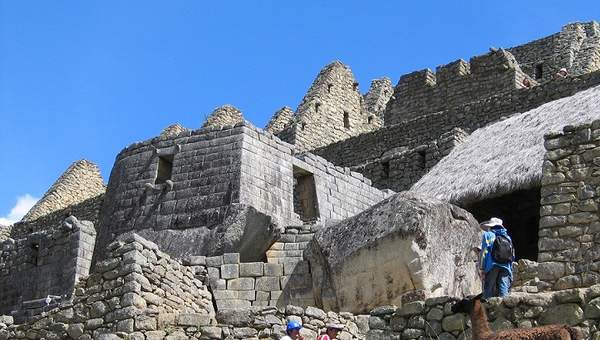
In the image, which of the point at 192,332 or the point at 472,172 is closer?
the point at 192,332

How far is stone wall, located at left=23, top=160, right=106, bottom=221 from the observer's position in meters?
36.5

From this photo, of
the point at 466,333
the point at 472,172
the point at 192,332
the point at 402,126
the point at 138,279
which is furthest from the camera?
the point at 402,126

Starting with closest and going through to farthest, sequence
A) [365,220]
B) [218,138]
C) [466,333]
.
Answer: [466,333] < [365,220] < [218,138]

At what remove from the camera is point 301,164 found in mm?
19734

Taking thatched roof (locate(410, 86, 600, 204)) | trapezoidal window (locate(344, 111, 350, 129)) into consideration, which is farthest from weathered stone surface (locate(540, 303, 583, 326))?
trapezoidal window (locate(344, 111, 350, 129))

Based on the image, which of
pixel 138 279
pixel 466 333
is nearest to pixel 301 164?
pixel 138 279

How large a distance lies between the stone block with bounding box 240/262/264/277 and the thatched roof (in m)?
3.06

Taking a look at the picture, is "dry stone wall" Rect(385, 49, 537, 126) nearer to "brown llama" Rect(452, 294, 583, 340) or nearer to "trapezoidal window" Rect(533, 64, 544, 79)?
"trapezoidal window" Rect(533, 64, 544, 79)

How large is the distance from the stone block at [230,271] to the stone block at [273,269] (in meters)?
0.42

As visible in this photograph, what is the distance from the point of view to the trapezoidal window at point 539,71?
35391 mm

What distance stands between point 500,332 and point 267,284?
7.58m

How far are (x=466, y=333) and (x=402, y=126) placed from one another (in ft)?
57.5

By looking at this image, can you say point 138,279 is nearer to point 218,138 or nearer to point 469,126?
point 218,138

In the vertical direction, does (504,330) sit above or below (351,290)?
below
